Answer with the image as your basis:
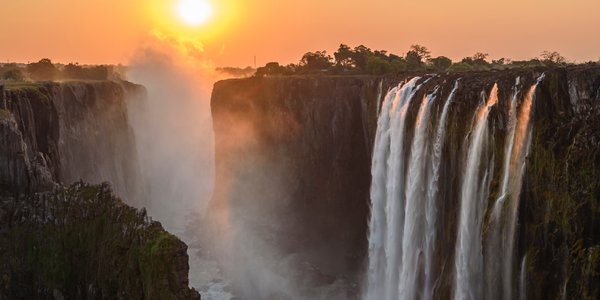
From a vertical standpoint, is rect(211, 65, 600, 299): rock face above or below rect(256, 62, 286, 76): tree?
below

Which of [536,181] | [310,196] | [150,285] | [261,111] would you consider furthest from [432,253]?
[261,111]

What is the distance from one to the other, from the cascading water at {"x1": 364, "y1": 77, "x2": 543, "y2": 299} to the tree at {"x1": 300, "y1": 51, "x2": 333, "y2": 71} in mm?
34444

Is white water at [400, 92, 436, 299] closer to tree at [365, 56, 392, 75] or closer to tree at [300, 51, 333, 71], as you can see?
tree at [365, 56, 392, 75]

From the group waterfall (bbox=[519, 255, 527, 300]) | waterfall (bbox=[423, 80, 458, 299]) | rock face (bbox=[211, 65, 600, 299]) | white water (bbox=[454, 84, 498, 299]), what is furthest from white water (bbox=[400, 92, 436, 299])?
waterfall (bbox=[519, 255, 527, 300])

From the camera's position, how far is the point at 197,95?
99.9 meters

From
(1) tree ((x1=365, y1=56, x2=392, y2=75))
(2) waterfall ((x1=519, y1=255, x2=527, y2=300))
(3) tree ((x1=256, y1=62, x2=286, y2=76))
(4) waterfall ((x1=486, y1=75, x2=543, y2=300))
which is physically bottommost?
(2) waterfall ((x1=519, y1=255, x2=527, y2=300))

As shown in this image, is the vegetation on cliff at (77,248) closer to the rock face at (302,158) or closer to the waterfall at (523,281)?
the waterfall at (523,281)

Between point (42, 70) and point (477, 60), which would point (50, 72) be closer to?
point (42, 70)

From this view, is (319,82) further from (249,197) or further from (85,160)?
(85,160)

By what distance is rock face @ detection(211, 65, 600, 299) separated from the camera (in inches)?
720

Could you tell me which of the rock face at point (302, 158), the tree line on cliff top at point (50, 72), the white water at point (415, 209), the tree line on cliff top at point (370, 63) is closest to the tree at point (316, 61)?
the tree line on cliff top at point (370, 63)

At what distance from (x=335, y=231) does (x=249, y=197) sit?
1148 cm

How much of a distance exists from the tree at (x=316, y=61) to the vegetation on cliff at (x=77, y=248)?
4558 centimetres

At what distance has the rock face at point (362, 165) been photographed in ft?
60.0
